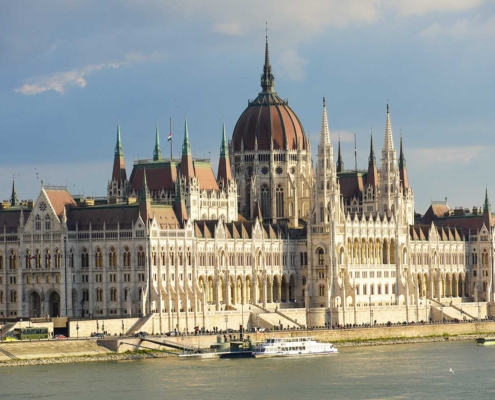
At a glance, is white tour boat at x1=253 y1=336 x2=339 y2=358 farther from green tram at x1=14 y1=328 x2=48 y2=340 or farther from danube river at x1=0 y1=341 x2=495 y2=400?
green tram at x1=14 y1=328 x2=48 y2=340

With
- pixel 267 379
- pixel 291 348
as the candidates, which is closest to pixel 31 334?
pixel 291 348

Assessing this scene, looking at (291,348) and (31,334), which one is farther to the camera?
(291,348)

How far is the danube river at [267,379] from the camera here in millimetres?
153625

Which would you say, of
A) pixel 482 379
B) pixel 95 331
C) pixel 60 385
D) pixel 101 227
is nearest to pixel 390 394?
pixel 482 379

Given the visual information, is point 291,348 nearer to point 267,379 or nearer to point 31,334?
point 267,379

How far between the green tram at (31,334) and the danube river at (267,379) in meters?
6.55

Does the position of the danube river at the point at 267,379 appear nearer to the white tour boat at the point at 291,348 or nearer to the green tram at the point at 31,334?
the white tour boat at the point at 291,348

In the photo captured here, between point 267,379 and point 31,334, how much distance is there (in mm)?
25539

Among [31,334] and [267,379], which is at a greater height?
[31,334]

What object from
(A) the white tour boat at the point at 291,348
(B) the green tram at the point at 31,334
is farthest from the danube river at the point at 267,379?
(B) the green tram at the point at 31,334

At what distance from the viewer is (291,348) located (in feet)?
610

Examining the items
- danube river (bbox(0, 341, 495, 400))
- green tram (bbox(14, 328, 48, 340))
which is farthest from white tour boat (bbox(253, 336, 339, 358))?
green tram (bbox(14, 328, 48, 340))

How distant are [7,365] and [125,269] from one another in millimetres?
28947

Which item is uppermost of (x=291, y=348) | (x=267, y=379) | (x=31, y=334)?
(x=31, y=334)
